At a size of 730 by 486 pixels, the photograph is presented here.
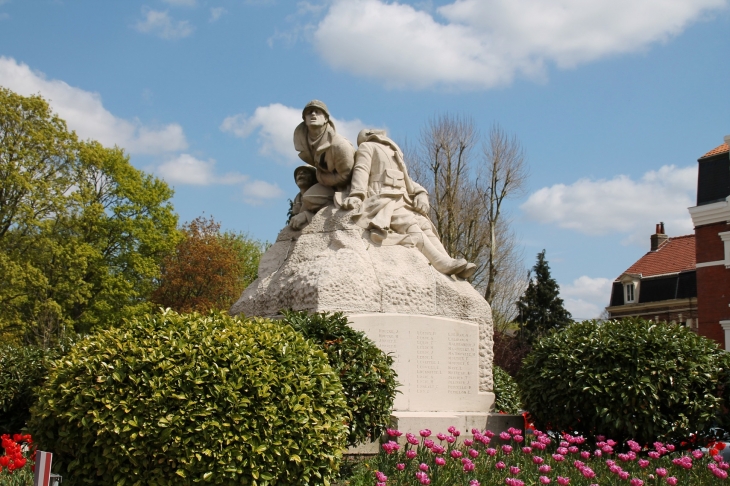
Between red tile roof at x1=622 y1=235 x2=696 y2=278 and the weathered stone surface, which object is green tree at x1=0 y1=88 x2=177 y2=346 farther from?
red tile roof at x1=622 y1=235 x2=696 y2=278

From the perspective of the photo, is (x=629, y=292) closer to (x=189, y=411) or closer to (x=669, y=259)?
(x=669, y=259)

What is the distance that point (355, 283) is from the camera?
7.93 meters

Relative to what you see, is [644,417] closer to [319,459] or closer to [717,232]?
[319,459]

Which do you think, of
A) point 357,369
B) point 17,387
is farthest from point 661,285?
point 17,387

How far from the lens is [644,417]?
735 cm

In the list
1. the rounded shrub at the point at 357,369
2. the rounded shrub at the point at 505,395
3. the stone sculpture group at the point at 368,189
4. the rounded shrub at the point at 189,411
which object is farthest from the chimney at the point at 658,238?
the rounded shrub at the point at 189,411

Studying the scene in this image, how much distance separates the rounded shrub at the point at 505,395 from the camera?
1008 cm

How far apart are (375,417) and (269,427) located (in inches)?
63.2

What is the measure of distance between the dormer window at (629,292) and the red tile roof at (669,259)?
726 millimetres

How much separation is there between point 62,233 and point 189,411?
901 inches

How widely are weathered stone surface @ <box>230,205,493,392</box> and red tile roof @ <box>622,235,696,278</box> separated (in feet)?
91.2

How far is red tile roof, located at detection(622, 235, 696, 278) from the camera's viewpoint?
33781 millimetres

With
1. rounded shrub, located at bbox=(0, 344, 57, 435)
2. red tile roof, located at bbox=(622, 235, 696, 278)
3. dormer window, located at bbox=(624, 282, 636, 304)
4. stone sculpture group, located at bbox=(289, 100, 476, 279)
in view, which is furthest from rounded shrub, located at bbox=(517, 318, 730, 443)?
dormer window, located at bbox=(624, 282, 636, 304)

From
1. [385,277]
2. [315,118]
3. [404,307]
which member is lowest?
[404,307]
